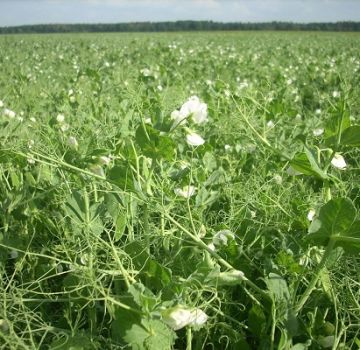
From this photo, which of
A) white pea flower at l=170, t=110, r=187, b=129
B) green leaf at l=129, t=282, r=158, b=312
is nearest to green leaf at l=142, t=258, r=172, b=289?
green leaf at l=129, t=282, r=158, b=312

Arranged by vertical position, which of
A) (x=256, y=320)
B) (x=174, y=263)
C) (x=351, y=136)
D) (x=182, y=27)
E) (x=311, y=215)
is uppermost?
(x=182, y=27)

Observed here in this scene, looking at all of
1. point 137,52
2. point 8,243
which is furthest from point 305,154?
point 137,52

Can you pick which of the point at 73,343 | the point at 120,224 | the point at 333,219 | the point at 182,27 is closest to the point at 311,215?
the point at 333,219

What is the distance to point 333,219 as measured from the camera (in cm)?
90

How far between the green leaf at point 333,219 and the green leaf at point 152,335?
0.37 metres

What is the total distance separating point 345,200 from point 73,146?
82 cm

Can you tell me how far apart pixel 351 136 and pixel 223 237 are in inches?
16.3

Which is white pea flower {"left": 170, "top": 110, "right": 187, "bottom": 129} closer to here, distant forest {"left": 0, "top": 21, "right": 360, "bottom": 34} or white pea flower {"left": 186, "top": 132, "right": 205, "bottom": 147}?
white pea flower {"left": 186, "top": 132, "right": 205, "bottom": 147}

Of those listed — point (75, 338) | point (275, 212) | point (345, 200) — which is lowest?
point (75, 338)

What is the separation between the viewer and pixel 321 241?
0.96m

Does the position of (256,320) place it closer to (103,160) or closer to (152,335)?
(152,335)

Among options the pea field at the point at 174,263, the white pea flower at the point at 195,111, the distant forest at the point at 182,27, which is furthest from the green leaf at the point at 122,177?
the distant forest at the point at 182,27

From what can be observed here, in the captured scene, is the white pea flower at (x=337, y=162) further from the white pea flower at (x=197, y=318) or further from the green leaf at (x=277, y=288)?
the white pea flower at (x=197, y=318)

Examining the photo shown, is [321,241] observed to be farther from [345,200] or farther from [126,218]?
[126,218]
